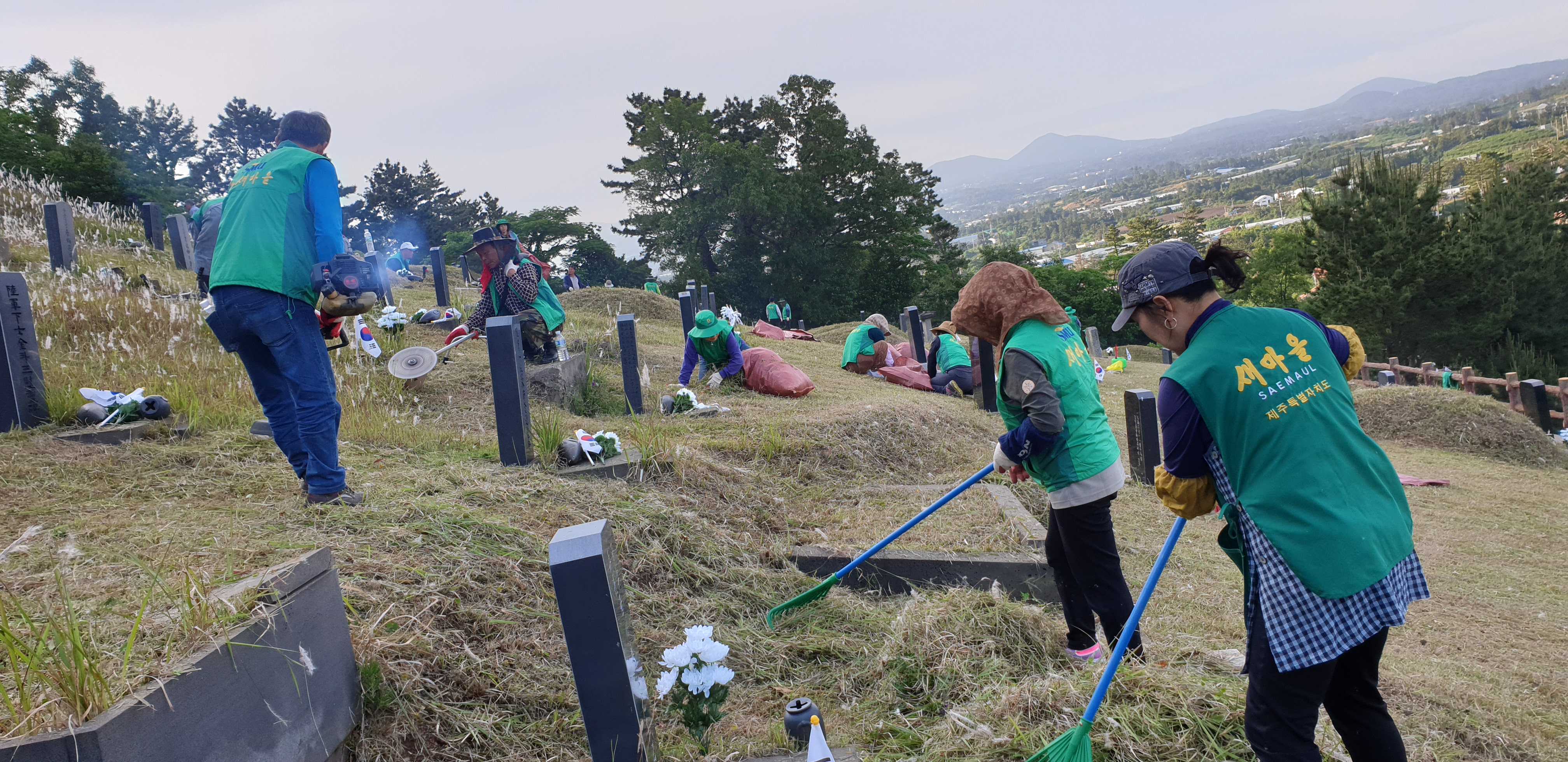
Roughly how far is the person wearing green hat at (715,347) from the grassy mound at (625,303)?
8209 millimetres

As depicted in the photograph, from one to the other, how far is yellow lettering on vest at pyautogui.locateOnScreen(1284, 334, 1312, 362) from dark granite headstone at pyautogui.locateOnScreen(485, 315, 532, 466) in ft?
13.3

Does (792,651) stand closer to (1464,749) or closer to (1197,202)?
(1464,749)

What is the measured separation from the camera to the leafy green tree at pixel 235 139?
132 ft

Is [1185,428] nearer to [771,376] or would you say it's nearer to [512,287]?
[771,376]

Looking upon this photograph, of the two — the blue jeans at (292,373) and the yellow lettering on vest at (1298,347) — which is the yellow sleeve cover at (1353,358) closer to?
the yellow lettering on vest at (1298,347)

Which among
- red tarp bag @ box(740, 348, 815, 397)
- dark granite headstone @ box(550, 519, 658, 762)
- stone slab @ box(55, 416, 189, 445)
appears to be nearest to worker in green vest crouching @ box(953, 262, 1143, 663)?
dark granite headstone @ box(550, 519, 658, 762)

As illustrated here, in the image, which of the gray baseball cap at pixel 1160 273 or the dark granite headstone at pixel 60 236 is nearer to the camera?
the gray baseball cap at pixel 1160 273

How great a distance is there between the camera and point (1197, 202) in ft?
591

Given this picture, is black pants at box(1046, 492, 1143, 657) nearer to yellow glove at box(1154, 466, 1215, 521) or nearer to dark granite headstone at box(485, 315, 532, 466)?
yellow glove at box(1154, 466, 1215, 521)

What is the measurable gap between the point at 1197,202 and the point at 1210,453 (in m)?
203

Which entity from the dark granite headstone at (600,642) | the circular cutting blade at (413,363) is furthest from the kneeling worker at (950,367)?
the dark granite headstone at (600,642)

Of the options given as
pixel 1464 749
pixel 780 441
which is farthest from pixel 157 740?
pixel 780 441

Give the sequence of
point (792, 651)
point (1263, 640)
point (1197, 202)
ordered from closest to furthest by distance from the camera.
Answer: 1. point (1263, 640)
2. point (792, 651)
3. point (1197, 202)

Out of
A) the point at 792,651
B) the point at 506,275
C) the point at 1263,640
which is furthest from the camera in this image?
the point at 506,275
